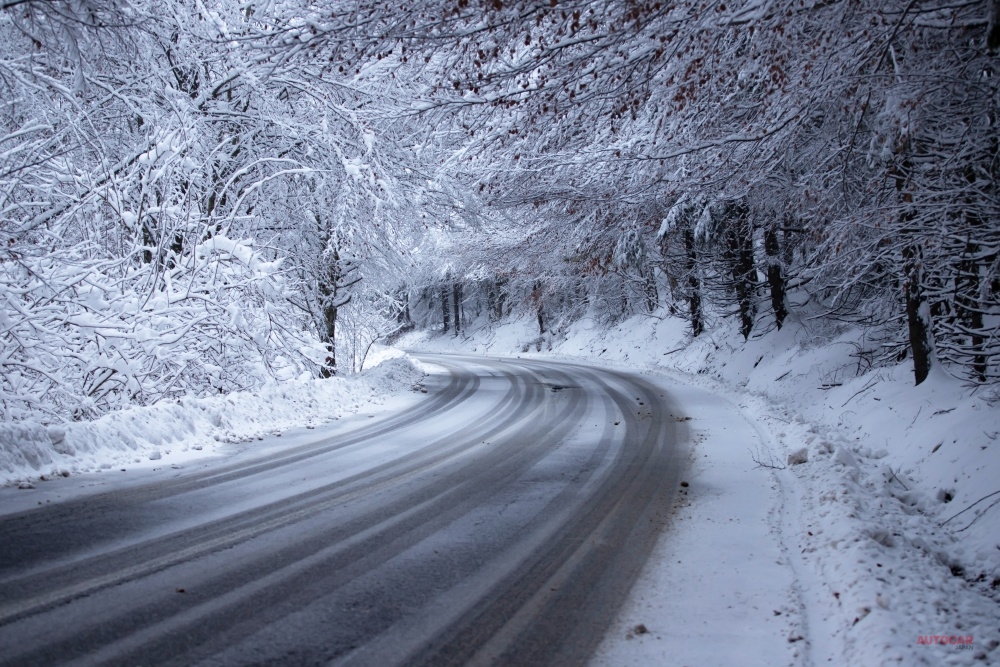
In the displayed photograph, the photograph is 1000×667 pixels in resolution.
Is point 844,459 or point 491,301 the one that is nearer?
point 844,459

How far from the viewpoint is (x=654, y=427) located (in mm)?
10258

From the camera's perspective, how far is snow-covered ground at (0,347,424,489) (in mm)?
6316

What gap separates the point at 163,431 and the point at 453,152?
5712 millimetres

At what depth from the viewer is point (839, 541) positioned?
446cm

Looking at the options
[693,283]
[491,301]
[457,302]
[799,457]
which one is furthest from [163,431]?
[457,302]

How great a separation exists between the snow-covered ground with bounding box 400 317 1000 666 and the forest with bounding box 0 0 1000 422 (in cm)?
115

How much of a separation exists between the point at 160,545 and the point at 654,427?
788 centimetres

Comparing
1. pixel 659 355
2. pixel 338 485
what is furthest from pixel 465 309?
pixel 338 485

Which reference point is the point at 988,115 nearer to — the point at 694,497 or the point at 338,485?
the point at 694,497

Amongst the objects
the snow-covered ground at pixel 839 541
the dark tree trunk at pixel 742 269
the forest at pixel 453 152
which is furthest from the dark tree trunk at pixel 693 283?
the snow-covered ground at pixel 839 541

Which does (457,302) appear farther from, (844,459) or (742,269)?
(844,459)

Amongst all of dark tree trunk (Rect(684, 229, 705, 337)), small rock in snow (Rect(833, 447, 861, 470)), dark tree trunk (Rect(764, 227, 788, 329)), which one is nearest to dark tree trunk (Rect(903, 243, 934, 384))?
small rock in snow (Rect(833, 447, 861, 470))

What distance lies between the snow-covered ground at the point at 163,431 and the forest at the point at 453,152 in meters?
0.50

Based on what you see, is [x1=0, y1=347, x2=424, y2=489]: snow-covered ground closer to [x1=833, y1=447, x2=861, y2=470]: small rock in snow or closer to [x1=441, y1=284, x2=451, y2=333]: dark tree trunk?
[x1=833, y1=447, x2=861, y2=470]: small rock in snow
